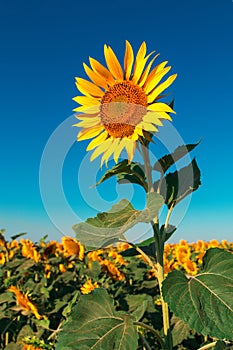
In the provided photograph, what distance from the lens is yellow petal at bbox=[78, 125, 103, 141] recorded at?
1527mm

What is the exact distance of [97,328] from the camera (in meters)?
1.44

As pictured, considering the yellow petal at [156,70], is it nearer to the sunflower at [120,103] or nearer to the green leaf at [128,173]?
the sunflower at [120,103]

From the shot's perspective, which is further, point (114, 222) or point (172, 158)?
point (172, 158)

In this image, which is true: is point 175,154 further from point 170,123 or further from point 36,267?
point 36,267

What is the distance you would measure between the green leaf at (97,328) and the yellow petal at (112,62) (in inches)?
32.4

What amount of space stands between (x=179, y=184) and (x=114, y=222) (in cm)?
38

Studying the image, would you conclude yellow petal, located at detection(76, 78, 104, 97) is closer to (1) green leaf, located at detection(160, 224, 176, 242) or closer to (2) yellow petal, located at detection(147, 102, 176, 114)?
(2) yellow petal, located at detection(147, 102, 176, 114)

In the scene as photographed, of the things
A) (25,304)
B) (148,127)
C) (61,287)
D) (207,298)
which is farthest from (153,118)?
(61,287)

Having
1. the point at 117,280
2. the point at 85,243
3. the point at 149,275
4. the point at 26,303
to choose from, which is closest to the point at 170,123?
the point at 85,243

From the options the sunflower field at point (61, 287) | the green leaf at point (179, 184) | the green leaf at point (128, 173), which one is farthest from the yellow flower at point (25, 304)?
the green leaf at point (179, 184)

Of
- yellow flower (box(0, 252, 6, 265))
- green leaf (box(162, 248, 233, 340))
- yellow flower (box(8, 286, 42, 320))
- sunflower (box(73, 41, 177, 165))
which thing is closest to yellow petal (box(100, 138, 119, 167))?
sunflower (box(73, 41, 177, 165))

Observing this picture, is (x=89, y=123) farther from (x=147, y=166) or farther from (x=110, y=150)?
(x=147, y=166)

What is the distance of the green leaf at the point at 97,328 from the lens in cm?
137

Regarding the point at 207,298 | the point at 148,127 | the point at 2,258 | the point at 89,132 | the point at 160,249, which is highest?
the point at 2,258
